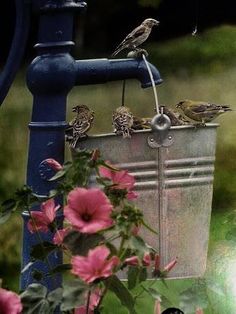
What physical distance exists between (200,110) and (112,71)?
28cm

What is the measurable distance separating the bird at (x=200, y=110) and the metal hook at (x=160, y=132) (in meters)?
0.16

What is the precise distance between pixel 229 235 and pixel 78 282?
2.95 feet

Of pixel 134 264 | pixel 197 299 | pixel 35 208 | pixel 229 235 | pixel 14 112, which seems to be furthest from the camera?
pixel 14 112

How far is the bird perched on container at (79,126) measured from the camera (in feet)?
7.84

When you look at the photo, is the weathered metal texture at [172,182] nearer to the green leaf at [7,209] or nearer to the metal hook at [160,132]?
the metal hook at [160,132]

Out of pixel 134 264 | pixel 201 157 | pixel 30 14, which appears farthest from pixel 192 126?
pixel 134 264

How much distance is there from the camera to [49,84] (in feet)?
7.82

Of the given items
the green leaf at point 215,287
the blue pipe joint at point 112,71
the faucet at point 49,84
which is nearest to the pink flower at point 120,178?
the green leaf at point 215,287

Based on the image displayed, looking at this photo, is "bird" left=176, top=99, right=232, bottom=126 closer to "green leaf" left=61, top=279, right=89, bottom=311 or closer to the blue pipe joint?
the blue pipe joint

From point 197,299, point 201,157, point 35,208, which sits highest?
point 201,157

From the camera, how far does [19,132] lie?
278 cm

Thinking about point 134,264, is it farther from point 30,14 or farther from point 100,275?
point 30,14

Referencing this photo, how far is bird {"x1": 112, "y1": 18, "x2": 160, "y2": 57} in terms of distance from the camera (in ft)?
8.51

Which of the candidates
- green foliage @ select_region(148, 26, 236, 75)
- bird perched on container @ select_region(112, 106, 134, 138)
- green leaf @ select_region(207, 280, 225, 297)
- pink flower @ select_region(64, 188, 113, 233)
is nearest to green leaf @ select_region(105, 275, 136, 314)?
pink flower @ select_region(64, 188, 113, 233)
